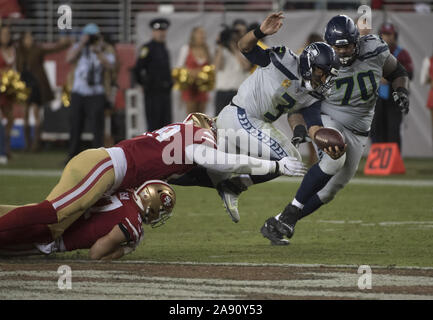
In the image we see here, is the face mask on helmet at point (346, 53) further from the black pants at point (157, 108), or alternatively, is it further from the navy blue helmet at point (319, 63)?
the black pants at point (157, 108)

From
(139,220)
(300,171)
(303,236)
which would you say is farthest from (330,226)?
(139,220)

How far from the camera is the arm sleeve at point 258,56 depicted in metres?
7.92

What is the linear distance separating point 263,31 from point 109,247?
2053mm

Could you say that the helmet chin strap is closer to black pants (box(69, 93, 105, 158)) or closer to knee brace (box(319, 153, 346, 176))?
knee brace (box(319, 153, 346, 176))

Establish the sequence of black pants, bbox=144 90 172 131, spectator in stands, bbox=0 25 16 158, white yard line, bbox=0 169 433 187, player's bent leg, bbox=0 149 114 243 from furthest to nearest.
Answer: spectator in stands, bbox=0 25 16 158, black pants, bbox=144 90 172 131, white yard line, bbox=0 169 433 187, player's bent leg, bbox=0 149 114 243

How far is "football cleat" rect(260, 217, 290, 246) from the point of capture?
7912 mm

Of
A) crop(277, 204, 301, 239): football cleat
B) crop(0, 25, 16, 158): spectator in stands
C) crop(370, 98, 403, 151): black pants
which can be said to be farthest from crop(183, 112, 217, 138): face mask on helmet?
crop(0, 25, 16, 158): spectator in stands

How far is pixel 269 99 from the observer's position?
26.7ft

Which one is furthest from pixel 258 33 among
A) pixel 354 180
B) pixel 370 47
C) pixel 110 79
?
pixel 110 79

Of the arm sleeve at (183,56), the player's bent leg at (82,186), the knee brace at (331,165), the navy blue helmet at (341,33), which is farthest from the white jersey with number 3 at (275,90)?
the arm sleeve at (183,56)

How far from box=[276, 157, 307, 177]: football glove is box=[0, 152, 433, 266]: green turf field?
59 cm

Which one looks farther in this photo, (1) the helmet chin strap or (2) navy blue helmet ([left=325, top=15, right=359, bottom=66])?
(2) navy blue helmet ([left=325, top=15, right=359, bottom=66])

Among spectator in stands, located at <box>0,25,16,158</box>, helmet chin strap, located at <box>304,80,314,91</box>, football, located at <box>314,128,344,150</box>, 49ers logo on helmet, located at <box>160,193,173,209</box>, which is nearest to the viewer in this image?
49ers logo on helmet, located at <box>160,193,173,209</box>
